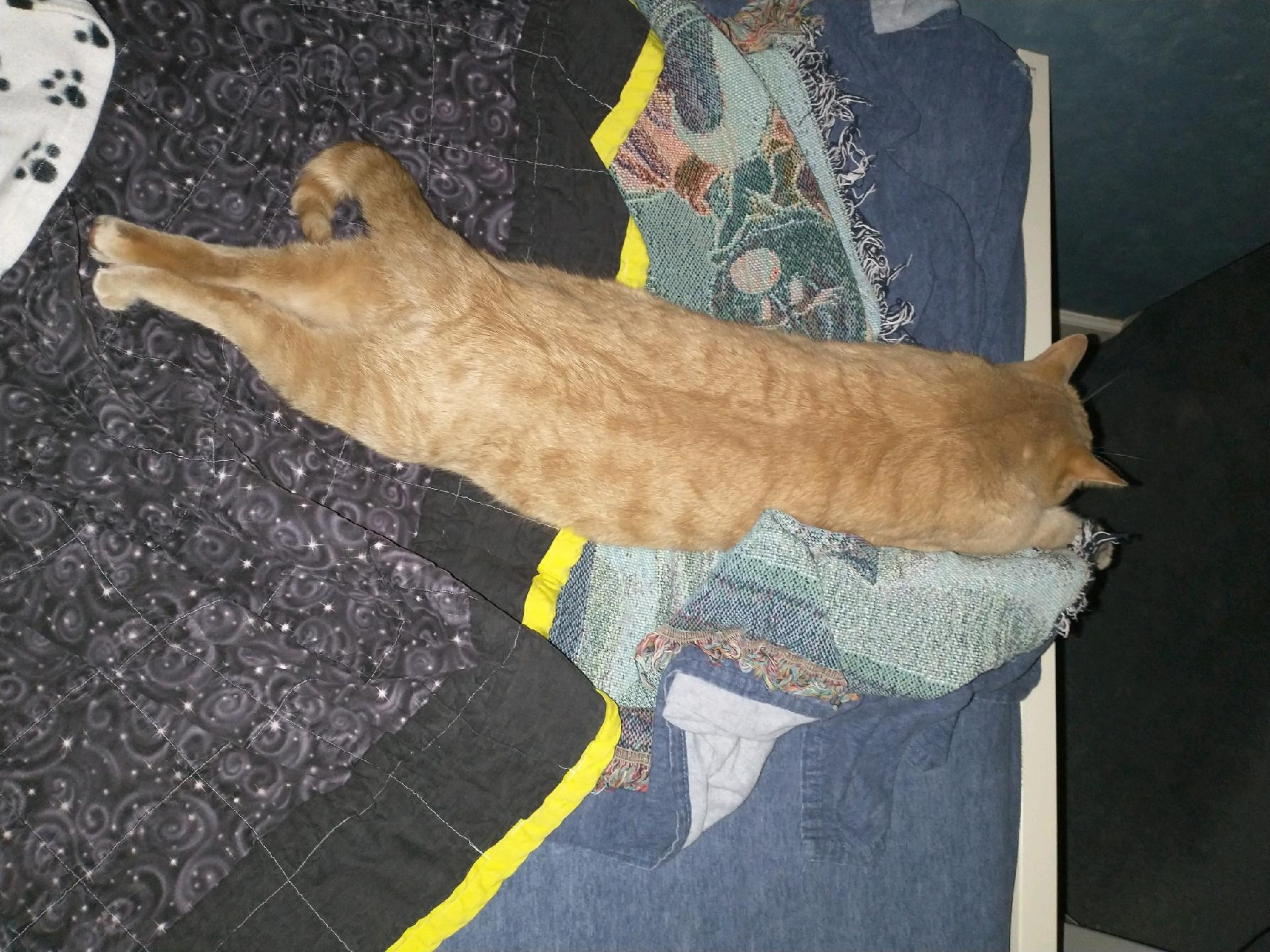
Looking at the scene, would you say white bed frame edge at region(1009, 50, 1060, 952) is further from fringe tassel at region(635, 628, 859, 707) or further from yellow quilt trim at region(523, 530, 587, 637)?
yellow quilt trim at region(523, 530, 587, 637)

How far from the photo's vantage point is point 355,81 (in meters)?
1.70

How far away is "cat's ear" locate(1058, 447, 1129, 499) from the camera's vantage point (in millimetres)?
1780

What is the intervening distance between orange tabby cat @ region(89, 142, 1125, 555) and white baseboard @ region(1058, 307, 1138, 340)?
1824mm

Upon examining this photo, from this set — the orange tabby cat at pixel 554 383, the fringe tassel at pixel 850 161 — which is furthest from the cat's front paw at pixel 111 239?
the fringe tassel at pixel 850 161

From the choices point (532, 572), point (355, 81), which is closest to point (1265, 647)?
point (532, 572)

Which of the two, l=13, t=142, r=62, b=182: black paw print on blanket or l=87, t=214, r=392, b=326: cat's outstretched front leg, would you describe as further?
l=87, t=214, r=392, b=326: cat's outstretched front leg

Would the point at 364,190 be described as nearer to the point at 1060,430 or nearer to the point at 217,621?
the point at 217,621

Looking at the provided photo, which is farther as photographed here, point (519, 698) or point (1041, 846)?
point (1041, 846)

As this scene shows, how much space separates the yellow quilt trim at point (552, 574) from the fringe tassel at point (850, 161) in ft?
3.27

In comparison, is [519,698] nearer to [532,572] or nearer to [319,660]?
[532,572]

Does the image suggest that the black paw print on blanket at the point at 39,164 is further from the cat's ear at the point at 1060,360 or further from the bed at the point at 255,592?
the cat's ear at the point at 1060,360

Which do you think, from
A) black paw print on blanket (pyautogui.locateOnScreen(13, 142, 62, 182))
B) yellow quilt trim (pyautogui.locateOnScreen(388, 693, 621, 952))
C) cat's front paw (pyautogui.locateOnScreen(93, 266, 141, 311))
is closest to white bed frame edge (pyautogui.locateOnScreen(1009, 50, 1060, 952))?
yellow quilt trim (pyautogui.locateOnScreen(388, 693, 621, 952))

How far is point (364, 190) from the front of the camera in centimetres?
156

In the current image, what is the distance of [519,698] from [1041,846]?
50.9 inches
